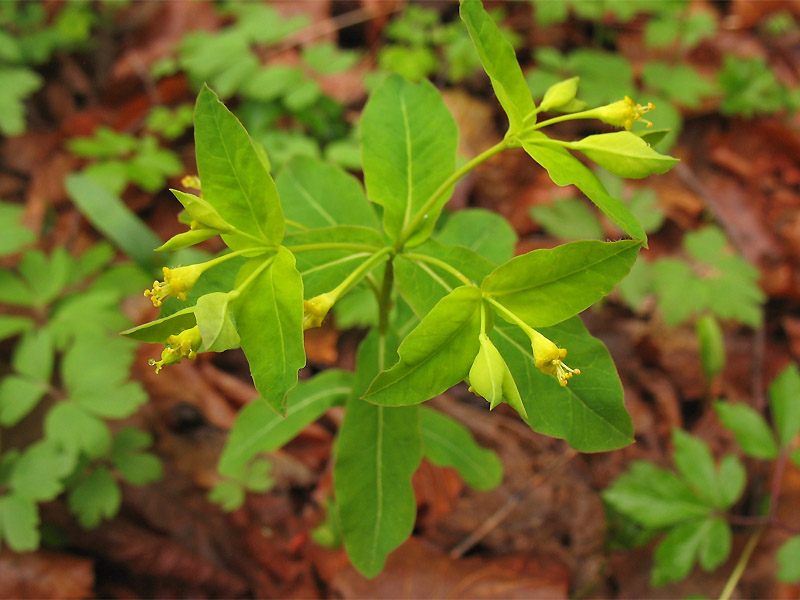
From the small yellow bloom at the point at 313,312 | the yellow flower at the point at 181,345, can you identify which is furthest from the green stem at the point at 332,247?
the yellow flower at the point at 181,345

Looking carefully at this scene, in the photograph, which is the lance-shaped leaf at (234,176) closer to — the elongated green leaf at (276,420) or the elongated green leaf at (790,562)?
the elongated green leaf at (276,420)

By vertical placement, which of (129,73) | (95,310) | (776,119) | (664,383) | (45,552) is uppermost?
(129,73)

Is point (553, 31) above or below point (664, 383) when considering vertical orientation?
above

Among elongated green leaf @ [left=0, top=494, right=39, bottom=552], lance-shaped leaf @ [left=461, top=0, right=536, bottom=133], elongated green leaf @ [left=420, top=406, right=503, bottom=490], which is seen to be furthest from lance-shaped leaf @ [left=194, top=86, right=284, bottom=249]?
elongated green leaf @ [left=0, top=494, right=39, bottom=552]

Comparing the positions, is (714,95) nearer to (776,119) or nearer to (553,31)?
(776,119)

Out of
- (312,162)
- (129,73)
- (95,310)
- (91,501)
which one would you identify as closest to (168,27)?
(129,73)

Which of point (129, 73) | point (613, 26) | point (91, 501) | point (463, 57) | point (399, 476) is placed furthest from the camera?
point (613, 26)
